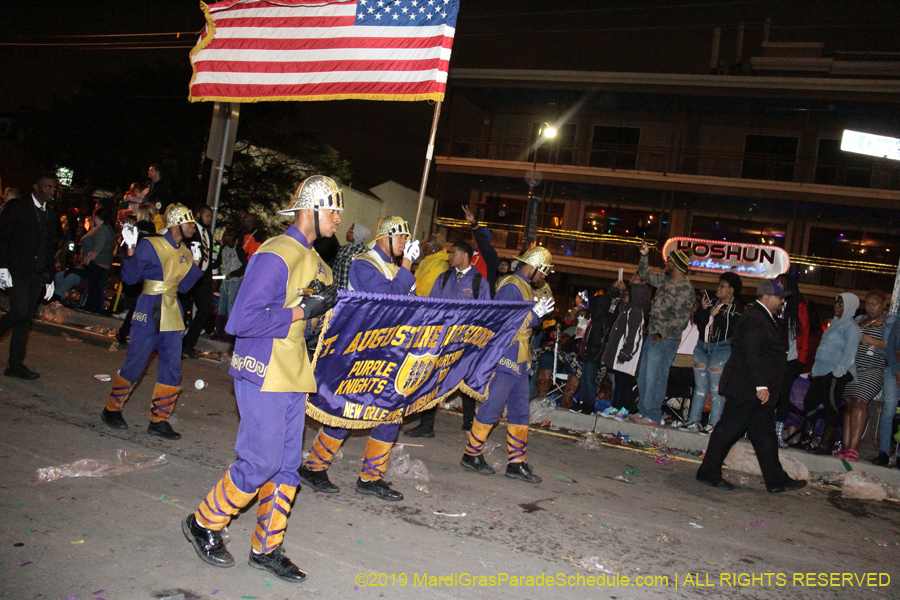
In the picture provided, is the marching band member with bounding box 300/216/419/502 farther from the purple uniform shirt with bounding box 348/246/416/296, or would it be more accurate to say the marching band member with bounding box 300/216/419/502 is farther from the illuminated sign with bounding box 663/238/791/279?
the illuminated sign with bounding box 663/238/791/279

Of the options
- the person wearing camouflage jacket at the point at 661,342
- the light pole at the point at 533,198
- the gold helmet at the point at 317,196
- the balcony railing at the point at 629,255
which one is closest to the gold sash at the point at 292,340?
the gold helmet at the point at 317,196

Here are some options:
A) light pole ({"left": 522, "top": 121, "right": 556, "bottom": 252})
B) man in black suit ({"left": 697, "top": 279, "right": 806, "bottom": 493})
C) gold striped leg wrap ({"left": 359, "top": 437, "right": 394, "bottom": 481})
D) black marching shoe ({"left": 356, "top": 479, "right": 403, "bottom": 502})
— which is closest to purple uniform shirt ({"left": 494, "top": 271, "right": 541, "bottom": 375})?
gold striped leg wrap ({"left": 359, "top": 437, "right": 394, "bottom": 481})

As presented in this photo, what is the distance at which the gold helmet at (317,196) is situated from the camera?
13.0 ft

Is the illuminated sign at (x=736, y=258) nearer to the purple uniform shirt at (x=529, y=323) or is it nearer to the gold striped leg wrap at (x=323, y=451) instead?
the purple uniform shirt at (x=529, y=323)

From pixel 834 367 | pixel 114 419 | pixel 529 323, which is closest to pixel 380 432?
pixel 529 323

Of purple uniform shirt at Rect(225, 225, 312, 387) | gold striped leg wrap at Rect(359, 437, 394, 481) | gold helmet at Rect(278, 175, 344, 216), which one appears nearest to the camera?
purple uniform shirt at Rect(225, 225, 312, 387)

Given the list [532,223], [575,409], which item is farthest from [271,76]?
[532,223]

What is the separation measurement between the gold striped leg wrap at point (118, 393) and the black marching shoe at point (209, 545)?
2.86 m

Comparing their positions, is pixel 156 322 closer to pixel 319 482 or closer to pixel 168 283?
pixel 168 283

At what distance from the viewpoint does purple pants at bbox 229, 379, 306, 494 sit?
3.70 meters

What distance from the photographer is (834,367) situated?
345 inches

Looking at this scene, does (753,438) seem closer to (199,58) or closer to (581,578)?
(581,578)

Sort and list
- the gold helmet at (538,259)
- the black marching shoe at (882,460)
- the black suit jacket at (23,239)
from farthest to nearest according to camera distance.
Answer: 1. the black marching shoe at (882,460)
2. the black suit jacket at (23,239)
3. the gold helmet at (538,259)

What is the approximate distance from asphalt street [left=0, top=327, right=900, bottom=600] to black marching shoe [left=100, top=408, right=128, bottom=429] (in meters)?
0.10
